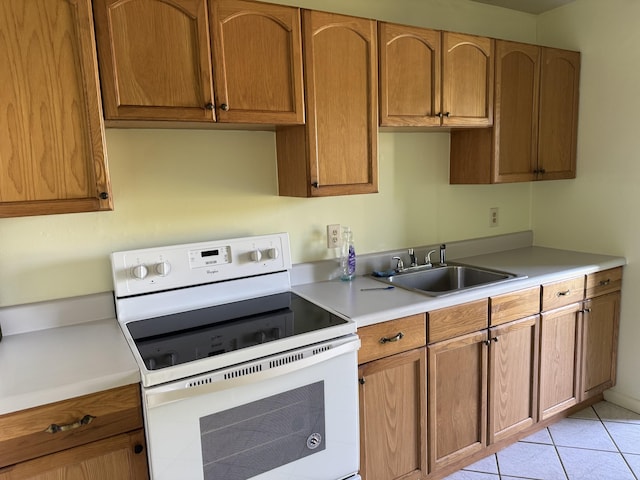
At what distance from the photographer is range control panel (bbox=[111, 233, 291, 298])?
67.0 inches

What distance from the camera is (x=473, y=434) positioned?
2.05m

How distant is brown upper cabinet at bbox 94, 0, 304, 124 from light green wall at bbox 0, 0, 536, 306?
0.32 metres

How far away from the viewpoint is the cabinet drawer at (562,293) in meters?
2.17

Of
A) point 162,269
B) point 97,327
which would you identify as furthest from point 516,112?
point 97,327

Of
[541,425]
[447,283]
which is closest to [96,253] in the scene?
[447,283]

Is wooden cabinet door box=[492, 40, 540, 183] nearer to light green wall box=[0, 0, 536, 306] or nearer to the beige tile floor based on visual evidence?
light green wall box=[0, 0, 536, 306]

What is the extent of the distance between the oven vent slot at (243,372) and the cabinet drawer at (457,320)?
75 centimetres

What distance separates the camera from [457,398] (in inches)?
77.7

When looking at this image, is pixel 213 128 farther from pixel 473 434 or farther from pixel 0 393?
pixel 473 434

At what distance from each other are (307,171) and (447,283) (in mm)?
1068

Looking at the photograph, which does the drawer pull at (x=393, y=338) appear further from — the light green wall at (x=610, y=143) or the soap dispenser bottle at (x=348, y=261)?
the light green wall at (x=610, y=143)

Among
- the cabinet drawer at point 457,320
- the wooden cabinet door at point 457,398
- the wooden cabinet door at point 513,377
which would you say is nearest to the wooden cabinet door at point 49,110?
the cabinet drawer at point 457,320

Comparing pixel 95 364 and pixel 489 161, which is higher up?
pixel 489 161

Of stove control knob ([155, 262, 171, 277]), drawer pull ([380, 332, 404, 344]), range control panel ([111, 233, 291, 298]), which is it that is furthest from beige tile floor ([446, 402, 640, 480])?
stove control knob ([155, 262, 171, 277])
